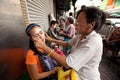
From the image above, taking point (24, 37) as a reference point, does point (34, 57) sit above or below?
below

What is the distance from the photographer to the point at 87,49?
1.07 metres

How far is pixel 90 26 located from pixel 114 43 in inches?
139

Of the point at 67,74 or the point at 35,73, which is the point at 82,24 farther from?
the point at 35,73

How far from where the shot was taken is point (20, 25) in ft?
4.35

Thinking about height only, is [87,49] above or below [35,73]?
above

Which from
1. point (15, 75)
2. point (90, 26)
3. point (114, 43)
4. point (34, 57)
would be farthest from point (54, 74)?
point (114, 43)

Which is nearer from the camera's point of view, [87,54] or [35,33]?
[87,54]

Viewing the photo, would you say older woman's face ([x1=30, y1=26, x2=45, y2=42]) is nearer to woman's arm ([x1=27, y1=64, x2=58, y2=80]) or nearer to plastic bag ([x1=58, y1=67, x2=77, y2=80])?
woman's arm ([x1=27, y1=64, x2=58, y2=80])

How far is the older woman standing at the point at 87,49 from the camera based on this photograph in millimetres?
1068

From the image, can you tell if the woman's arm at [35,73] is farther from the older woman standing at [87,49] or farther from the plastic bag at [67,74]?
the older woman standing at [87,49]

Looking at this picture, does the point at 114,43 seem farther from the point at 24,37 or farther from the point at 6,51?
the point at 6,51

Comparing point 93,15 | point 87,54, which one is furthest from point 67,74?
point 93,15

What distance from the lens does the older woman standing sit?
3.51ft

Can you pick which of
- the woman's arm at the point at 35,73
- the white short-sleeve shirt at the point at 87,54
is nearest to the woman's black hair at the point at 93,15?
the white short-sleeve shirt at the point at 87,54
